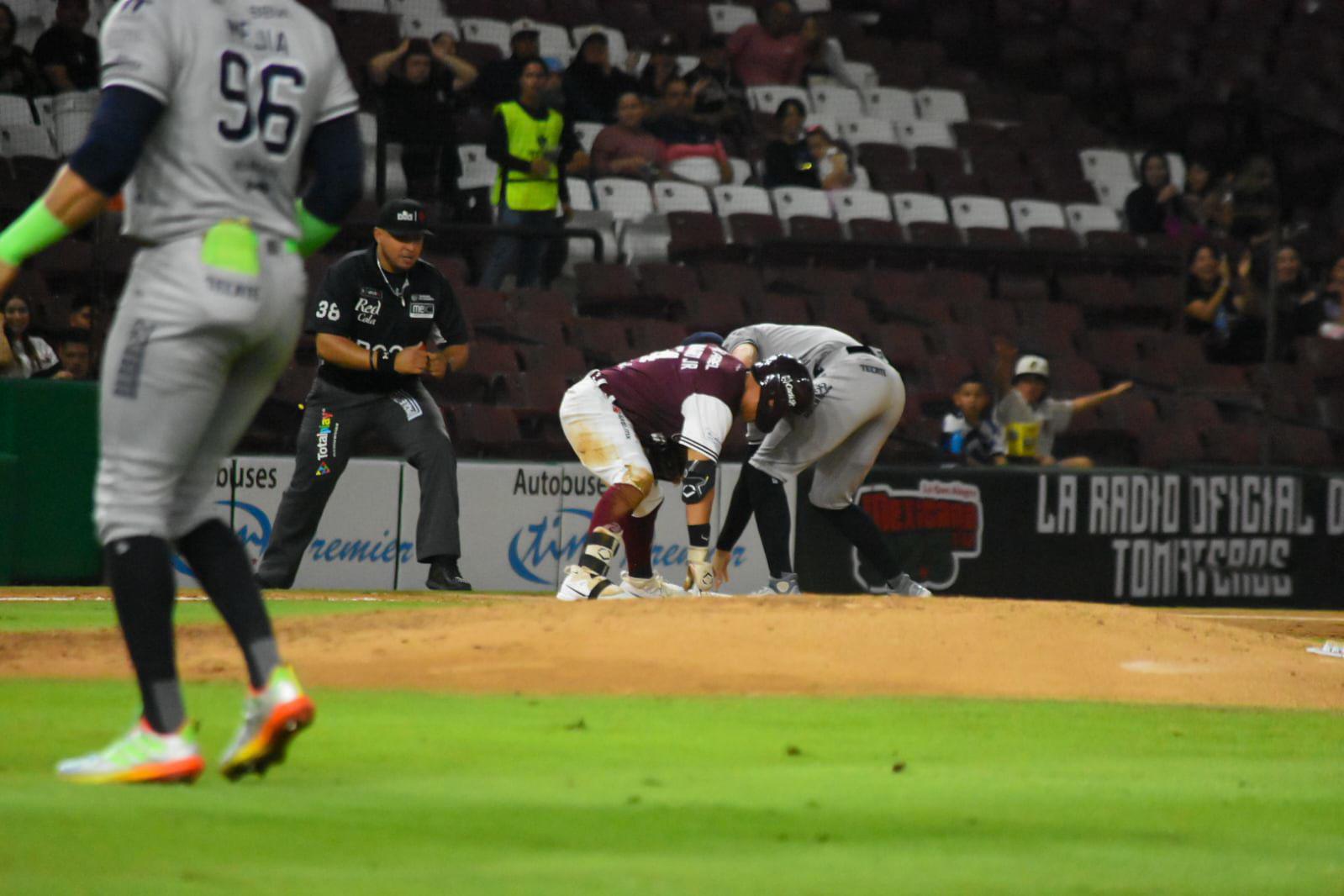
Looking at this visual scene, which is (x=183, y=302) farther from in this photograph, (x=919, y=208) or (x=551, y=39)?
(x=919, y=208)

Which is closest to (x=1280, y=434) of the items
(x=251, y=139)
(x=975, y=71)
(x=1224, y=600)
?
(x=1224, y=600)

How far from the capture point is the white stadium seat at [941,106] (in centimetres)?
1981

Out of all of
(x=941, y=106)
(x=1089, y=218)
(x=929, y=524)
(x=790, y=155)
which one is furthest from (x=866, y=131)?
(x=929, y=524)

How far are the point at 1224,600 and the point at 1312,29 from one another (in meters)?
10.1

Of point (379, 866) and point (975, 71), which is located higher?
point (975, 71)

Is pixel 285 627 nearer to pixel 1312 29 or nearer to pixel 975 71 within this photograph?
pixel 975 71

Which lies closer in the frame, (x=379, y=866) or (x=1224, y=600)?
(x=379, y=866)

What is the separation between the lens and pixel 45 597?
10.5 metres

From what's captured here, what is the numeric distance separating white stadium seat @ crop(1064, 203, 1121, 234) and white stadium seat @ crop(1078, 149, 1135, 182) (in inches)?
32.1

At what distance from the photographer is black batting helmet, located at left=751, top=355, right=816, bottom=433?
9781 mm

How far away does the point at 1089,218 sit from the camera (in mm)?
19047

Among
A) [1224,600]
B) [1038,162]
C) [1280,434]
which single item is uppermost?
[1038,162]

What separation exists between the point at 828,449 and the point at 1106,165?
10.6 m

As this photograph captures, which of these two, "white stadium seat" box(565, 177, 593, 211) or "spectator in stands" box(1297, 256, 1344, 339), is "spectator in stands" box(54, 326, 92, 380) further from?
"spectator in stands" box(1297, 256, 1344, 339)
